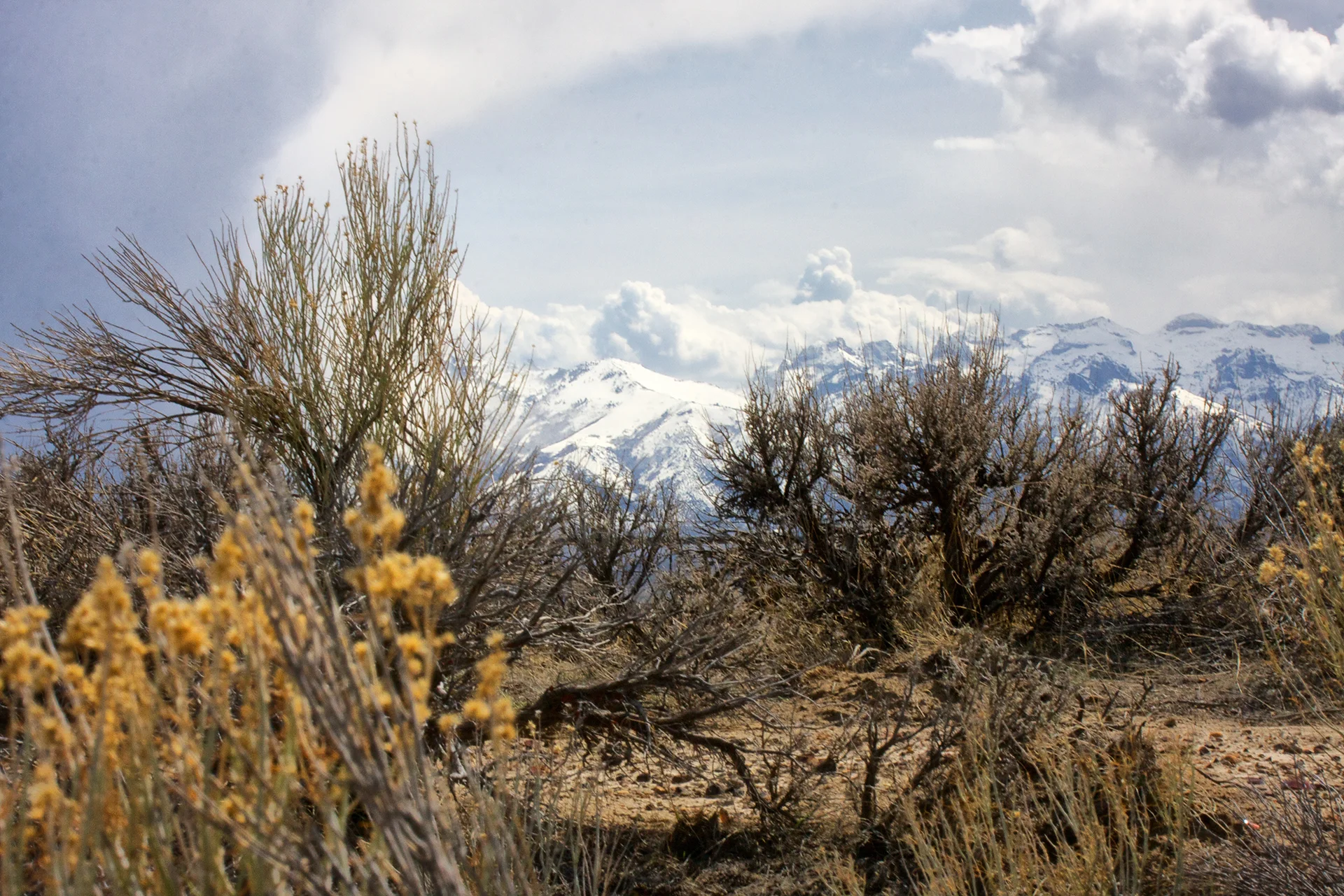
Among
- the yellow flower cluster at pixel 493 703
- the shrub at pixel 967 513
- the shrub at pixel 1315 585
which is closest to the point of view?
the yellow flower cluster at pixel 493 703

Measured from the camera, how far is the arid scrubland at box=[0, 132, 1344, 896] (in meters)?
1.39

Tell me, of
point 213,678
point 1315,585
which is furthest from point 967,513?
point 213,678

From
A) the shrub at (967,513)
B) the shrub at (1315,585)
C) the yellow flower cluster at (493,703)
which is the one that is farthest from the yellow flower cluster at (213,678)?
the shrub at (967,513)

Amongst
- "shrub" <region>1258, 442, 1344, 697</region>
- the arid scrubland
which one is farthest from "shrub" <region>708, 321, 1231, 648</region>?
"shrub" <region>1258, 442, 1344, 697</region>

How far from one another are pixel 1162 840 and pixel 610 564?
753 cm

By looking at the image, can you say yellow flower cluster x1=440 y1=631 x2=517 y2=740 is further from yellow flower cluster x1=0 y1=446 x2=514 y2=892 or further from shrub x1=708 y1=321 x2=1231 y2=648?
shrub x1=708 y1=321 x2=1231 y2=648

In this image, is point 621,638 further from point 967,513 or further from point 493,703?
point 493,703

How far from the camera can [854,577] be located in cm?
882

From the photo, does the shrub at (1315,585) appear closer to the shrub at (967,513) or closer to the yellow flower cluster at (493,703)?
the shrub at (967,513)

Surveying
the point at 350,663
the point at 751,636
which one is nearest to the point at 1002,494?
the point at 751,636

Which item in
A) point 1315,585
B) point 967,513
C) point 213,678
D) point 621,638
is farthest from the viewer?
point 967,513

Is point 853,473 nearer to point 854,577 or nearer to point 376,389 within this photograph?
point 854,577

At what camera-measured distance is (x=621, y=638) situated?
7754 millimetres

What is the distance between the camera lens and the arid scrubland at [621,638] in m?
1.39
